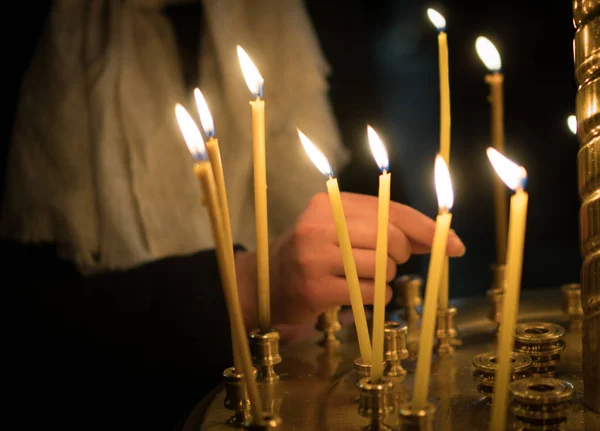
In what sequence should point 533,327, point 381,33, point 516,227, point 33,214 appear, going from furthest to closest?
point 381,33 → point 33,214 → point 533,327 → point 516,227

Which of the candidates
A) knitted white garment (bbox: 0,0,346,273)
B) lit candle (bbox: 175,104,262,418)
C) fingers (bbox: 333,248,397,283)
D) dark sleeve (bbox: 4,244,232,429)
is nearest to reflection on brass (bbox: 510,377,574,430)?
lit candle (bbox: 175,104,262,418)

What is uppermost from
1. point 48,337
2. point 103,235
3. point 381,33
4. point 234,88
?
point 381,33

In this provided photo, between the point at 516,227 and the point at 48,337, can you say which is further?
the point at 48,337

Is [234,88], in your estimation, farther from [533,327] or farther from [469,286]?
[533,327]

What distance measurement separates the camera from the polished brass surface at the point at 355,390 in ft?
1.20

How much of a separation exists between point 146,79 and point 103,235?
0.27 metres

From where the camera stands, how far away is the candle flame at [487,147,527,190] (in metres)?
0.28

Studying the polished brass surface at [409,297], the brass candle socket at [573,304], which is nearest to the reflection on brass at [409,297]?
the polished brass surface at [409,297]

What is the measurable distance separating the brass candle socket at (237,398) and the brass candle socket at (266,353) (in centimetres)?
6

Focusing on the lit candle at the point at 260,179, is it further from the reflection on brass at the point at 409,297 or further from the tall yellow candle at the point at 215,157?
the reflection on brass at the point at 409,297

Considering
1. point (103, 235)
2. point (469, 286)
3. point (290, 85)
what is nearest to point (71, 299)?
point (103, 235)

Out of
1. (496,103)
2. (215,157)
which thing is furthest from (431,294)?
(496,103)

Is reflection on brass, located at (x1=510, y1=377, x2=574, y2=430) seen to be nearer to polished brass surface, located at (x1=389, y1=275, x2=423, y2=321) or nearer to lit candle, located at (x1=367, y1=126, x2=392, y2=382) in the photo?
lit candle, located at (x1=367, y1=126, x2=392, y2=382)

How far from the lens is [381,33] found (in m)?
1.24
